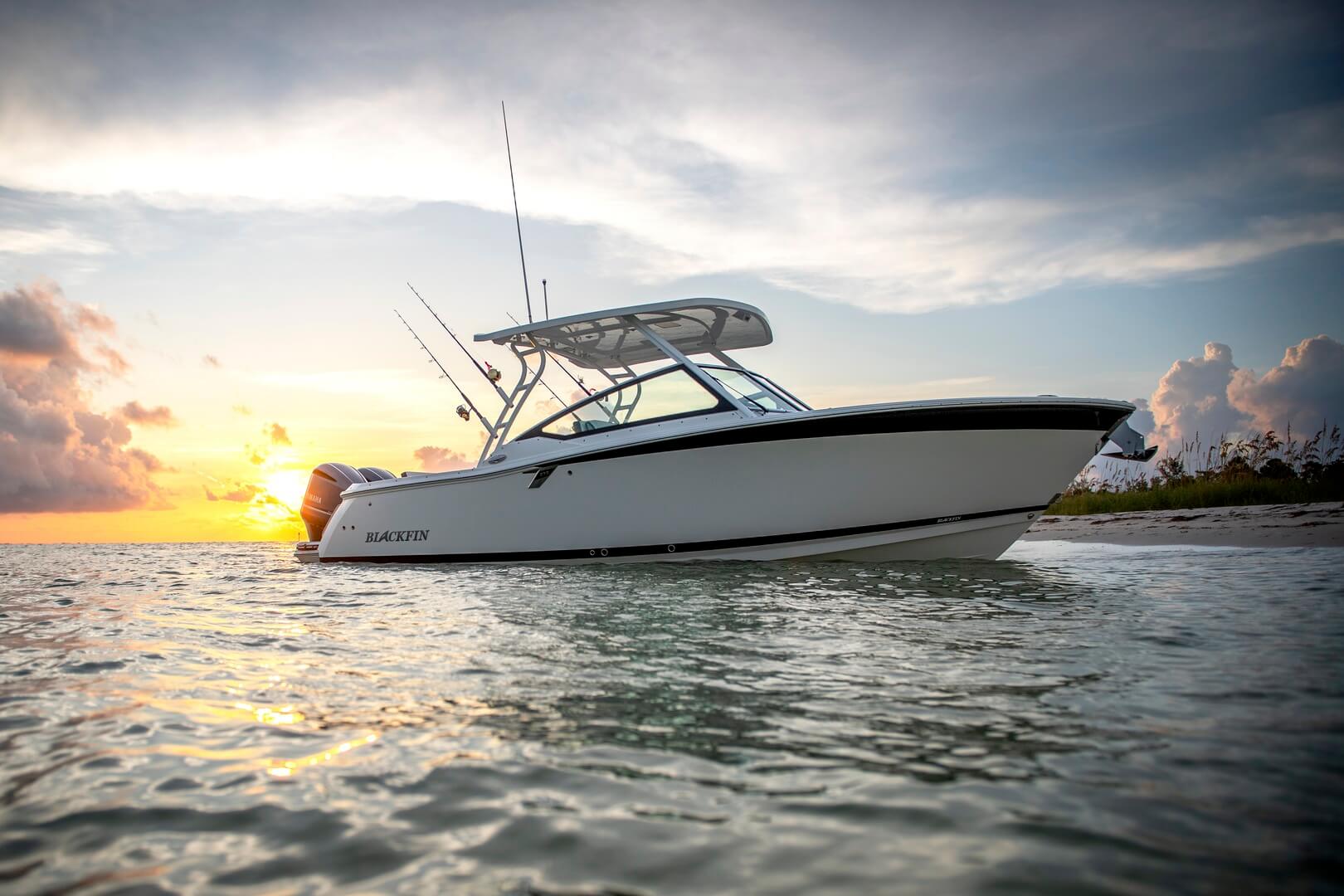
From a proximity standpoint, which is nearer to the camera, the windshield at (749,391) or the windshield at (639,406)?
the windshield at (749,391)

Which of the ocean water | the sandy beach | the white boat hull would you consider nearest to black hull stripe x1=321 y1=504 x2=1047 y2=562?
the white boat hull

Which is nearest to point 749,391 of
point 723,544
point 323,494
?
point 723,544

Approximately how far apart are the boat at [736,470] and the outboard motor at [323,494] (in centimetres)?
285

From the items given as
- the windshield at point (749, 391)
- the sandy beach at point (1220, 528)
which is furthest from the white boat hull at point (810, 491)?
the sandy beach at point (1220, 528)

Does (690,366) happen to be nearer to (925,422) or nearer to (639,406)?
(639,406)

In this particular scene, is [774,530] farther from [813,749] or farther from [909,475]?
[813,749]

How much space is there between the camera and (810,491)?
686 cm

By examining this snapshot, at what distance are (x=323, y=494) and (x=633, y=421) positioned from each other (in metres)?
5.89

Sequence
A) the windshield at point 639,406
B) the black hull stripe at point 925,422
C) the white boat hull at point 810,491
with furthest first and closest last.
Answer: the windshield at point 639,406, the white boat hull at point 810,491, the black hull stripe at point 925,422

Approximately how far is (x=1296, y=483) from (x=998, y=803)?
473 inches

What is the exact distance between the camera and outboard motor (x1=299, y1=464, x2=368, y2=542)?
1109 cm

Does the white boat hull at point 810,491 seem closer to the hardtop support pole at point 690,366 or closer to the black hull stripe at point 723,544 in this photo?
the black hull stripe at point 723,544

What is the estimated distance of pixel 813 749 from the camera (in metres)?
1.86

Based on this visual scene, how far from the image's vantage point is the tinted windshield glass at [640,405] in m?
7.41
